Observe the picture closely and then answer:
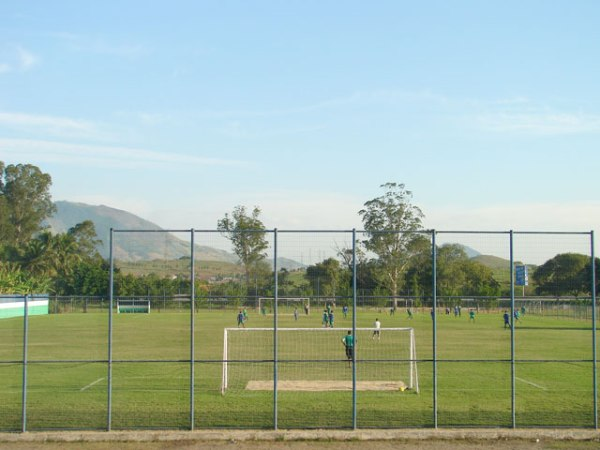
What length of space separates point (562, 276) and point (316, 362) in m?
10.2

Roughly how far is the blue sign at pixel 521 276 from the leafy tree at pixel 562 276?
0.25 m

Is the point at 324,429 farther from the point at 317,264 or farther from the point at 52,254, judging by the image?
the point at 52,254

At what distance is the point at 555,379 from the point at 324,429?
1184 cm

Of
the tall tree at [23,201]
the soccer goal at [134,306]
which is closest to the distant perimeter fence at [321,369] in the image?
the soccer goal at [134,306]

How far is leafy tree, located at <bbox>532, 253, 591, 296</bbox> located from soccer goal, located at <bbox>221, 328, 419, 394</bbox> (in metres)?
3.19

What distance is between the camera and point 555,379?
2192cm

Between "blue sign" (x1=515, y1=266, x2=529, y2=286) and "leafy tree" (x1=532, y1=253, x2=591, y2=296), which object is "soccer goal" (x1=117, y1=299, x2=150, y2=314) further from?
"leafy tree" (x1=532, y1=253, x2=591, y2=296)

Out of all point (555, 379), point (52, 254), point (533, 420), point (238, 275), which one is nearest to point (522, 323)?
point (555, 379)

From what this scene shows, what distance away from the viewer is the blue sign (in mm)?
13906

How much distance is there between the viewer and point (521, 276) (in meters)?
14.0

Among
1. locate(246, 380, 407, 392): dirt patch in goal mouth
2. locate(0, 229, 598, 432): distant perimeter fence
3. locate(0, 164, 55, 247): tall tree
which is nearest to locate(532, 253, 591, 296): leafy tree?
locate(0, 229, 598, 432): distant perimeter fence

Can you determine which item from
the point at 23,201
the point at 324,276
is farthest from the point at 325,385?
the point at 23,201

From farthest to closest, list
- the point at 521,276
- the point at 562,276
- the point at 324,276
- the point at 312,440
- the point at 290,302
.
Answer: the point at 290,302, the point at 324,276, the point at 562,276, the point at 521,276, the point at 312,440

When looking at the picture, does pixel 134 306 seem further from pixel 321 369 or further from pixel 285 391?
pixel 285 391
